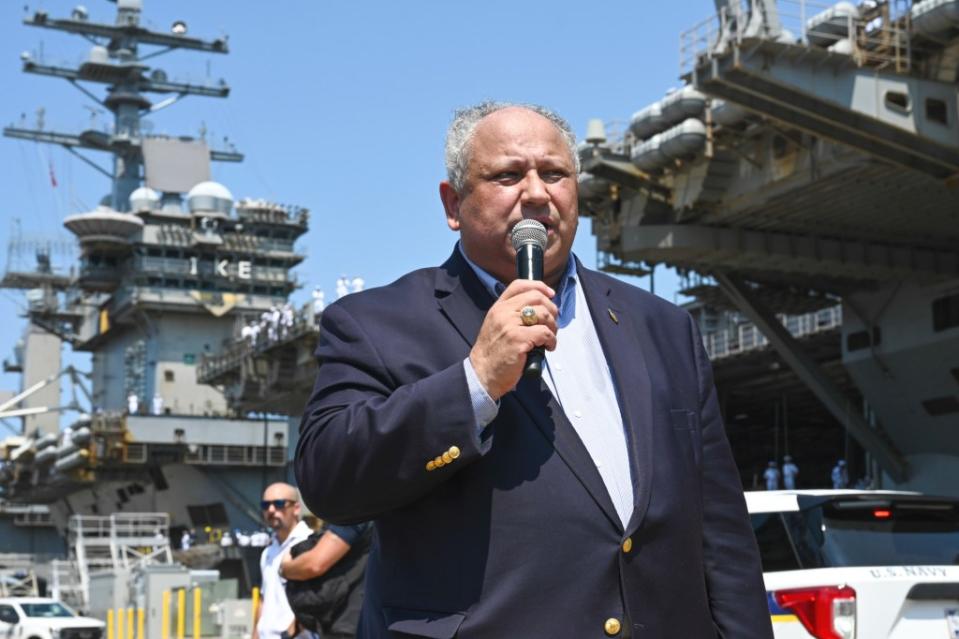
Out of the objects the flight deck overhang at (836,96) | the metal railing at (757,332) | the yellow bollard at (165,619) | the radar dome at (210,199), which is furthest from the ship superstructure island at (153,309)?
the flight deck overhang at (836,96)

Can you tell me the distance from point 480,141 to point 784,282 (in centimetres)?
3446

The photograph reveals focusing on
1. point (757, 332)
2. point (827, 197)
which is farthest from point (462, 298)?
point (757, 332)

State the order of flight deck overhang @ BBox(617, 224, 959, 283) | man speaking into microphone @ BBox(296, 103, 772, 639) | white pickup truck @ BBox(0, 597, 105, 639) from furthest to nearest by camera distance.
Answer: flight deck overhang @ BBox(617, 224, 959, 283)
white pickup truck @ BBox(0, 597, 105, 639)
man speaking into microphone @ BBox(296, 103, 772, 639)

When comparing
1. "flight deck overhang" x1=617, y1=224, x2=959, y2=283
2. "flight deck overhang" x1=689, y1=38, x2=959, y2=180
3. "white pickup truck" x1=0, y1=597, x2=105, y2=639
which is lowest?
"white pickup truck" x1=0, y1=597, x2=105, y2=639

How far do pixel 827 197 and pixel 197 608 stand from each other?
15.4 metres

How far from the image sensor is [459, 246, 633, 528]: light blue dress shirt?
8.83 ft

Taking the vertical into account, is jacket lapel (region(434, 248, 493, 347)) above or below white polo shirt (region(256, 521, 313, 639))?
above

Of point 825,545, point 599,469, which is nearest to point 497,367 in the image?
point 599,469

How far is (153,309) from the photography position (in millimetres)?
61438

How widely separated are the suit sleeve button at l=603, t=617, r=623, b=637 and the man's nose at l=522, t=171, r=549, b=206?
0.84 metres

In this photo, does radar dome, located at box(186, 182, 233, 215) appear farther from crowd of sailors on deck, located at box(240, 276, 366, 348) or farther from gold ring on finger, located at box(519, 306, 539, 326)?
gold ring on finger, located at box(519, 306, 539, 326)

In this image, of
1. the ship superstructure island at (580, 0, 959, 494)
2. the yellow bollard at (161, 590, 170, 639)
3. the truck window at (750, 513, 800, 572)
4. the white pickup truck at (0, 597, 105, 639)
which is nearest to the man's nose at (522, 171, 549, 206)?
the truck window at (750, 513, 800, 572)

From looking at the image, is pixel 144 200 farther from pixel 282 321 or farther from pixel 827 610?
pixel 827 610

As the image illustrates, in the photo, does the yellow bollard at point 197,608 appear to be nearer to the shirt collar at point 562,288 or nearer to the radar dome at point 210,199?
the shirt collar at point 562,288
